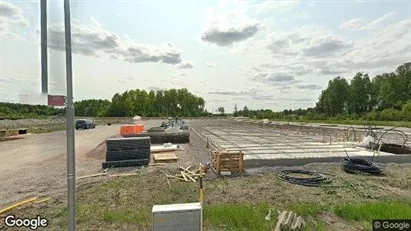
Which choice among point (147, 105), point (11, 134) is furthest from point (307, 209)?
point (147, 105)

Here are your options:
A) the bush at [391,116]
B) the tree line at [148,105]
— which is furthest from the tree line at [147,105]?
the bush at [391,116]

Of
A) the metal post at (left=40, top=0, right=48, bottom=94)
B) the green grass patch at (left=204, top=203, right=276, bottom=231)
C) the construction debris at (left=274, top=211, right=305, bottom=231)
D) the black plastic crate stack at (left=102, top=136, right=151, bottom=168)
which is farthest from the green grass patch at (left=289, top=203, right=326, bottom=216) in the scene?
the black plastic crate stack at (left=102, top=136, right=151, bottom=168)

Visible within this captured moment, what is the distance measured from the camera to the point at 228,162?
991 centimetres

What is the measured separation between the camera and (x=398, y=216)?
19.4 feet

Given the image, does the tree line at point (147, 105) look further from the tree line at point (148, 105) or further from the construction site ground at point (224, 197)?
the construction site ground at point (224, 197)

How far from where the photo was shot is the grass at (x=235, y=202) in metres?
5.67

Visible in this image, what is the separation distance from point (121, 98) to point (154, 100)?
12994mm

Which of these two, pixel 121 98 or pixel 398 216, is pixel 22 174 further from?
pixel 121 98

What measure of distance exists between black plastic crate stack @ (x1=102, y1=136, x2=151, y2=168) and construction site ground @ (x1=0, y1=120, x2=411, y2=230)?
525 millimetres

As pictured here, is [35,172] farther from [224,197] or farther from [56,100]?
[56,100]

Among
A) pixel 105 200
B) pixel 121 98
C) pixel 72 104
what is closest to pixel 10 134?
pixel 105 200

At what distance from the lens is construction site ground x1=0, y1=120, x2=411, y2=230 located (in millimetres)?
5746

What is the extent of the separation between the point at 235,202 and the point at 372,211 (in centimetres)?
318

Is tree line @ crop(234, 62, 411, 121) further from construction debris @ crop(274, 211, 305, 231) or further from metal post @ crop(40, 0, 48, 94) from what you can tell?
metal post @ crop(40, 0, 48, 94)
